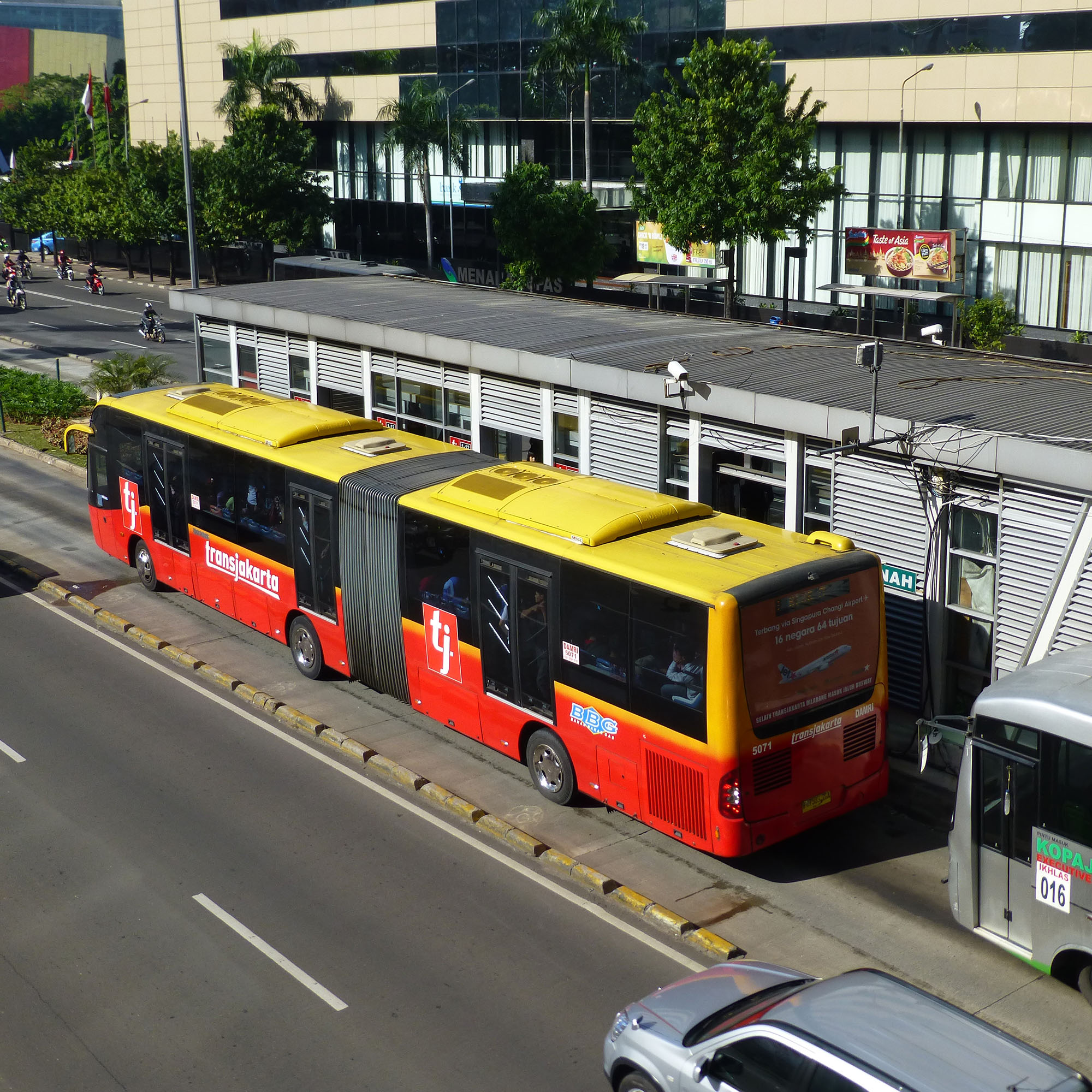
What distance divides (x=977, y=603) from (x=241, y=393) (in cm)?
1127

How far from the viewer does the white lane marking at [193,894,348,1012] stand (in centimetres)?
992

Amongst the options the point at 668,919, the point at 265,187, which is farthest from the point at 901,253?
the point at 668,919

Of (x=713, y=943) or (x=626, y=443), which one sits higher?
(x=626, y=443)

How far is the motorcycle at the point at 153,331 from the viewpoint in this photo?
49406mm

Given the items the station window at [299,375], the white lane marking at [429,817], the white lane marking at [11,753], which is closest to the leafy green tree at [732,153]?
the station window at [299,375]

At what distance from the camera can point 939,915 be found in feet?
36.7

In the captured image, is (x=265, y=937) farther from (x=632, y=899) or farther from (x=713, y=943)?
(x=713, y=943)

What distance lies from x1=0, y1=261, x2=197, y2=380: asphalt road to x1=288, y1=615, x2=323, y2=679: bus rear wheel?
2463cm

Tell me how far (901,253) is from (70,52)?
151187 millimetres

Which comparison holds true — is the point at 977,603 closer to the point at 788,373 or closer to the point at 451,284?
the point at 788,373

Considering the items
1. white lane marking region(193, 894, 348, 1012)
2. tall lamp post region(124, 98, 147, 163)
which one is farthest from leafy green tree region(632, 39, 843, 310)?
tall lamp post region(124, 98, 147, 163)

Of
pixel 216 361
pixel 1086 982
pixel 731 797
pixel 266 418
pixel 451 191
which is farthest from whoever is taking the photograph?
Result: pixel 451 191

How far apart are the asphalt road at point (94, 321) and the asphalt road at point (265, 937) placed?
27.8 metres

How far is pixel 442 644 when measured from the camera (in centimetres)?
1445
